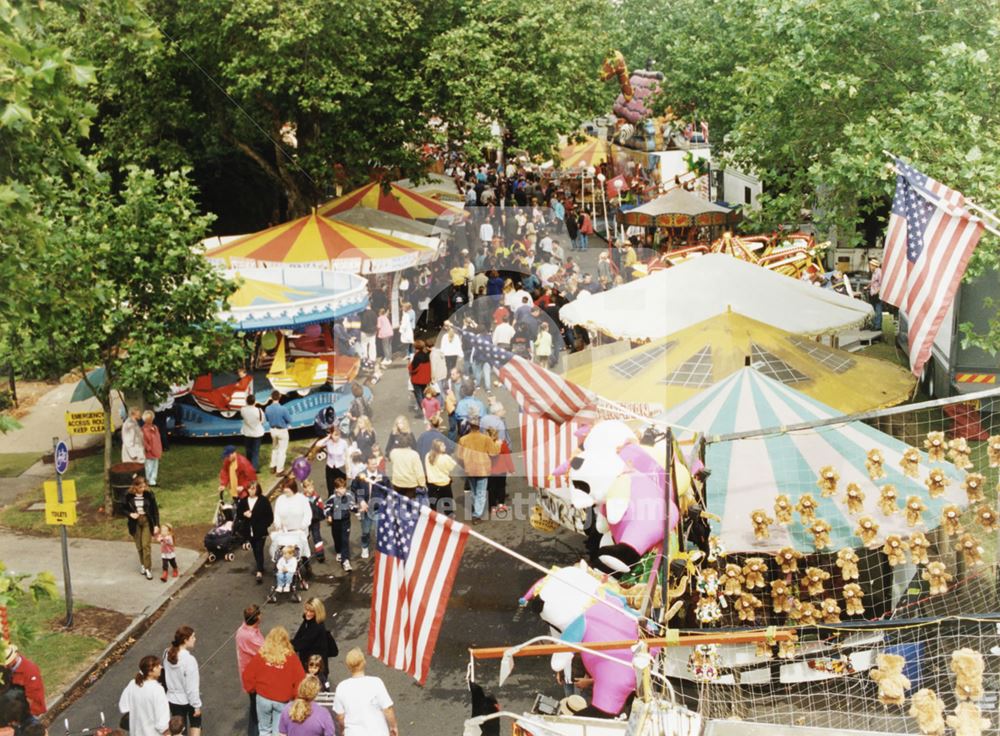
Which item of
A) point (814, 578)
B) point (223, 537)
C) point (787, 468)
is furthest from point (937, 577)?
point (223, 537)

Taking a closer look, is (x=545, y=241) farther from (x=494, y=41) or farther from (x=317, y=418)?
(x=317, y=418)

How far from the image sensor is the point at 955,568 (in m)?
10.6

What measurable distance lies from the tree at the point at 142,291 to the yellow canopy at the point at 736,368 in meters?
5.86

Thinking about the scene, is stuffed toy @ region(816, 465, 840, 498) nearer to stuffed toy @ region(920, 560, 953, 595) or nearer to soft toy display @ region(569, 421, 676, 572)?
stuffed toy @ region(920, 560, 953, 595)

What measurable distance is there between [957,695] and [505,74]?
23223 millimetres

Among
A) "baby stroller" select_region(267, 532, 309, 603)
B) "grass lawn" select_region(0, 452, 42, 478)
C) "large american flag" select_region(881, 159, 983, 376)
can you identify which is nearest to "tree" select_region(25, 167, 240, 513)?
"grass lawn" select_region(0, 452, 42, 478)

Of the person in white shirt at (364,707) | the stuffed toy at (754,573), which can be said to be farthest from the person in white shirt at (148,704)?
the stuffed toy at (754,573)

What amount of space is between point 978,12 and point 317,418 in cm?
1267

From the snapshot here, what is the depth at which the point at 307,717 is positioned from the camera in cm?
983

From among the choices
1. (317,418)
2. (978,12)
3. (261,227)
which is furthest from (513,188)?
(978,12)

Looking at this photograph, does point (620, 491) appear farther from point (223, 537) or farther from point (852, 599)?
point (223, 537)

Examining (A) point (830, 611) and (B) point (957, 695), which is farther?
(A) point (830, 611)

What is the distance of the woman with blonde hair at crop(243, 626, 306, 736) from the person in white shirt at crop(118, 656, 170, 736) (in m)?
0.82

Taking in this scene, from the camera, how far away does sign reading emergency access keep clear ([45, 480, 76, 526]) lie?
13.9 metres
